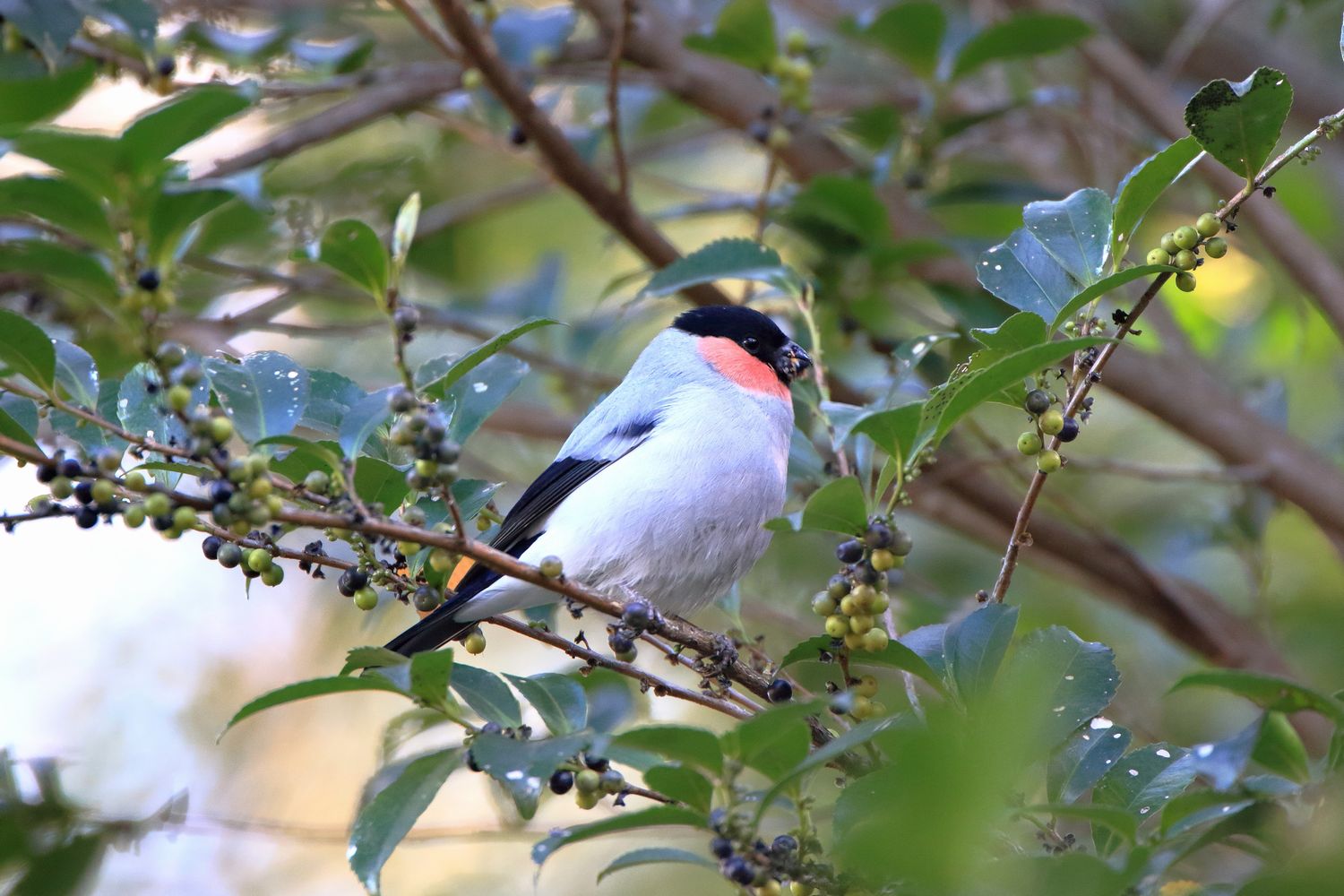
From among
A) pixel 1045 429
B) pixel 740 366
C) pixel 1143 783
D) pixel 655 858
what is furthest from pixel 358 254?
pixel 740 366

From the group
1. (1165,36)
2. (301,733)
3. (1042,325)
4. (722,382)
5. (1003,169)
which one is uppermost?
(1165,36)

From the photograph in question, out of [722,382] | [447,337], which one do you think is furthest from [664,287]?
[447,337]

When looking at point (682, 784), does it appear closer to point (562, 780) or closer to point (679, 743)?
point (679, 743)

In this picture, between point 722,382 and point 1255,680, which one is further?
point 722,382

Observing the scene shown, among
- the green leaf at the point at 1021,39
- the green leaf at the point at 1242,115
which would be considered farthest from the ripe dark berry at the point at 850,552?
the green leaf at the point at 1021,39

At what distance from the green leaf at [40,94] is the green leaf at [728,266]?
1.49 m

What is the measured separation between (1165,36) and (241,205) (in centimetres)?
408

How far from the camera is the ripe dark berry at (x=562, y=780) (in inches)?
77.9

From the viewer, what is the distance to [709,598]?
10.3ft

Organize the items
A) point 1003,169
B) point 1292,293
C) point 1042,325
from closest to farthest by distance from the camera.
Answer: point 1042,325 → point 1292,293 → point 1003,169

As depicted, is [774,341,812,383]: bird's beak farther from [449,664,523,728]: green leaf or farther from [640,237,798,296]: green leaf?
[449,664,523,728]: green leaf

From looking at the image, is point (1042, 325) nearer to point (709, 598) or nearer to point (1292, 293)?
point (709, 598)

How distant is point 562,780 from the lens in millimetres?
1984

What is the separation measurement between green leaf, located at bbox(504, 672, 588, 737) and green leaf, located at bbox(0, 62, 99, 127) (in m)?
1.95
